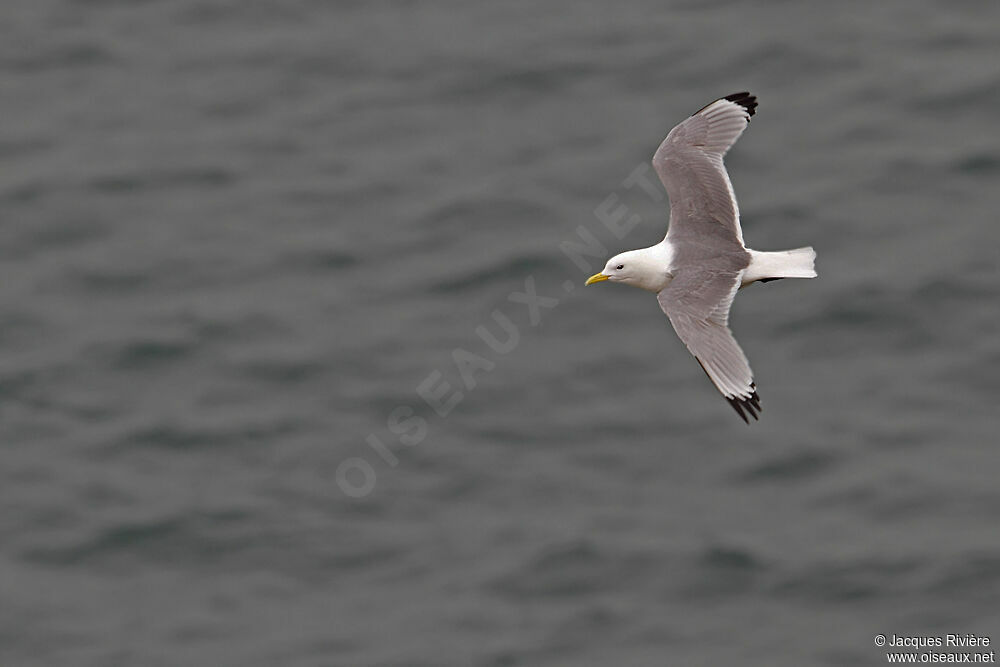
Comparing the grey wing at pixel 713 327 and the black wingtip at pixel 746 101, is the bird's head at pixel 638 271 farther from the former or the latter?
the black wingtip at pixel 746 101

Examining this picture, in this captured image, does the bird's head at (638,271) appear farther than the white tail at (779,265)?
→ Yes

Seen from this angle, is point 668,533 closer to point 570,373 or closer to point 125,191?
point 570,373

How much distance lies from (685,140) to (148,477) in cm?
813

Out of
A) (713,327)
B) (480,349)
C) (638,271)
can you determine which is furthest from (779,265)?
(480,349)

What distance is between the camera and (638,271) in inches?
570

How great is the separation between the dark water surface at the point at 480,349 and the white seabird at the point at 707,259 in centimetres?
550

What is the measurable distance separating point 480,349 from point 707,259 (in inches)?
281

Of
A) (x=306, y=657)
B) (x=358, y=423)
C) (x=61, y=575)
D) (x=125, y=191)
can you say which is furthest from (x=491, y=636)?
(x=125, y=191)

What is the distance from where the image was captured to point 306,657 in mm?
18859

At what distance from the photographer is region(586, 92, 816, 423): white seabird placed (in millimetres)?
13266

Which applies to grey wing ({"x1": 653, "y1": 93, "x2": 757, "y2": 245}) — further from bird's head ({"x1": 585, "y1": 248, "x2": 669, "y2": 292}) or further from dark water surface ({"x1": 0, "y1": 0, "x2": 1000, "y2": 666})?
dark water surface ({"x1": 0, "y1": 0, "x2": 1000, "y2": 666})

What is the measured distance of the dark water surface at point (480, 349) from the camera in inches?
750

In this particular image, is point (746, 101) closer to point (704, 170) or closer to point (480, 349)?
point (704, 170)

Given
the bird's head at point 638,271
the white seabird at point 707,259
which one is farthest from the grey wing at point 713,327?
the bird's head at point 638,271
